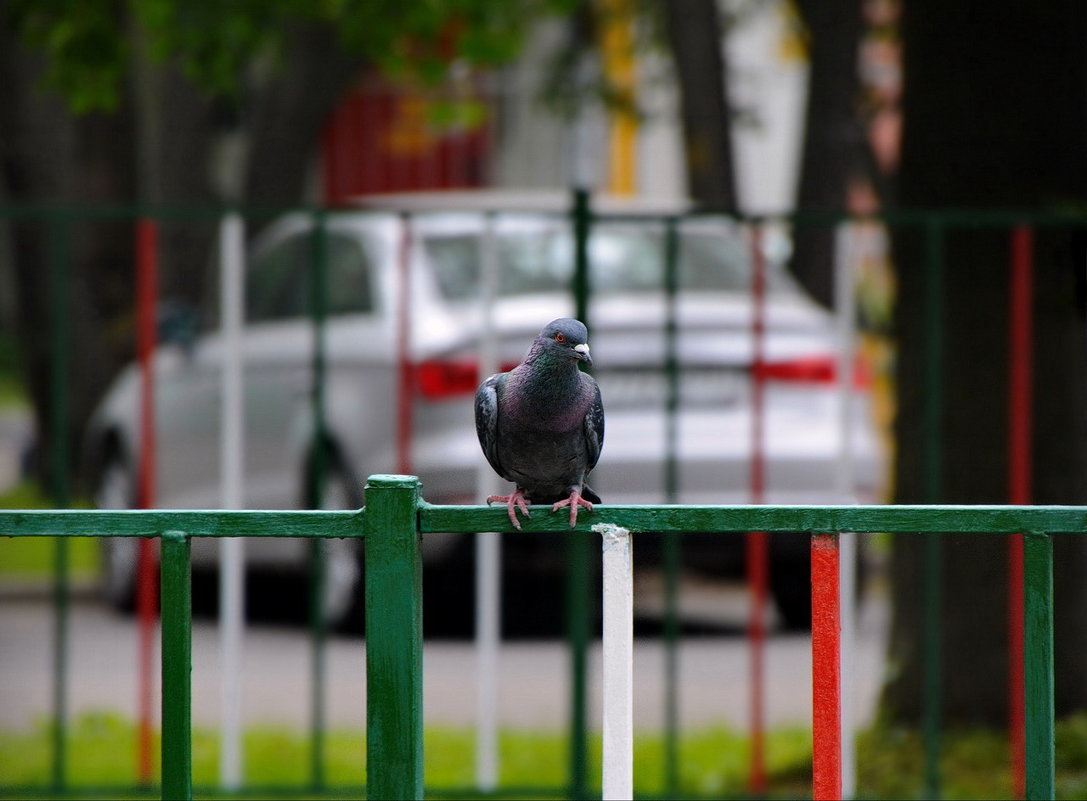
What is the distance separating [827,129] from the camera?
10.9 m

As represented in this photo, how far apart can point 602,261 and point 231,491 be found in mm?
2144

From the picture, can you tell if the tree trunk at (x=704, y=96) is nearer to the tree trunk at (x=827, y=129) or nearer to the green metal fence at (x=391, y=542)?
the tree trunk at (x=827, y=129)

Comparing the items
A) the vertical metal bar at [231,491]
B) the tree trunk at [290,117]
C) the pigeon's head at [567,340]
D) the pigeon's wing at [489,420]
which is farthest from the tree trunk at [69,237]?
the pigeon's head at [567,340]

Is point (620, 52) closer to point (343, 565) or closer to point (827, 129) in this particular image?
point (827, 129)

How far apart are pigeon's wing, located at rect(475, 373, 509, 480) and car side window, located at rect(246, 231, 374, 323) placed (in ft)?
9.66

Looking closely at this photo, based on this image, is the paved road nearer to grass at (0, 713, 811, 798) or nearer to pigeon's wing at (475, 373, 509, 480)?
grass at (0, 713, 811, 798)

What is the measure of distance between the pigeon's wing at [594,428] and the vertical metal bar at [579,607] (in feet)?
4.59

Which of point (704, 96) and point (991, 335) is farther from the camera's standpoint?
point (704, 96)

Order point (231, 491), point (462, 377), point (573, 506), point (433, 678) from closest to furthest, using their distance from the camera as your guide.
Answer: point (573, 506) → point (231, 491) → point (462, 377) → point (433, 678)

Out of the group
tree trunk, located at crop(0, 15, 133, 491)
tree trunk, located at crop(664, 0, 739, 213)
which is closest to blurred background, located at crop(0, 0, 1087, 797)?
tree trunk, located at crop(0, 15, 133, 491)

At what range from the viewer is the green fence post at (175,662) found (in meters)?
2.58

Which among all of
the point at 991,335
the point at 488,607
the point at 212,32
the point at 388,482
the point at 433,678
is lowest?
the point at 433,678

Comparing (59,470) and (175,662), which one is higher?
(59,470)

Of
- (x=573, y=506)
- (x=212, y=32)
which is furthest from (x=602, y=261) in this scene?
(x=573, y=506)
